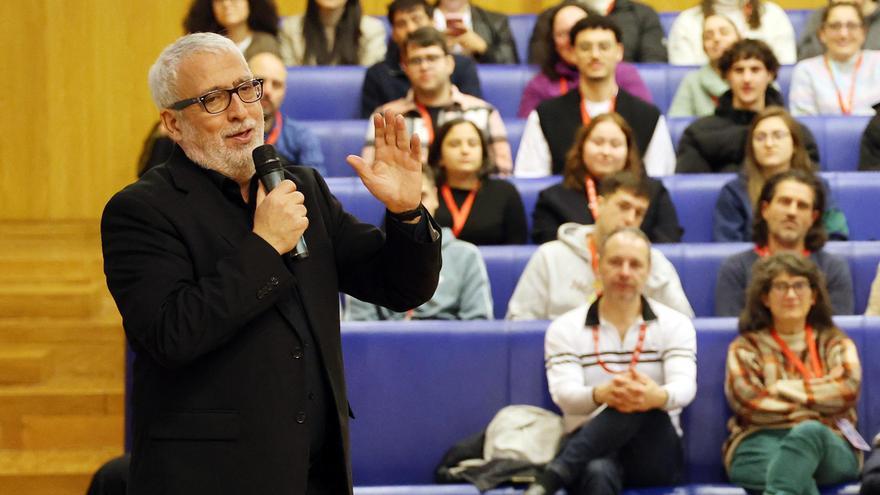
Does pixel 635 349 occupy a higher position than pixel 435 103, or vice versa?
pixel 435 103

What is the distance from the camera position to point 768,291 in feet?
6.02

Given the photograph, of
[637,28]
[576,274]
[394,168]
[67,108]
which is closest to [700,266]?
[576,274]

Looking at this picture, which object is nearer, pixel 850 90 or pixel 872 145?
pixel 872 145

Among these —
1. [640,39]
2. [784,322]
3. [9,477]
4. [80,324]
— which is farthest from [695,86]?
[9,477]

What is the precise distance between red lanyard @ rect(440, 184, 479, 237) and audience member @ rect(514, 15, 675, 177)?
27cm

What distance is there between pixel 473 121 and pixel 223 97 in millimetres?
1551

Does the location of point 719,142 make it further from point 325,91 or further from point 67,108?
point 67,108

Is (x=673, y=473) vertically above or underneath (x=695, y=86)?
underneath

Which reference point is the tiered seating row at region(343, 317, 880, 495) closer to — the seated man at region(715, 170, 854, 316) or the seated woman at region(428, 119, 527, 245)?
the seated man at region(715, 170, 854, 316)

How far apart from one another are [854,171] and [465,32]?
0.88 meters

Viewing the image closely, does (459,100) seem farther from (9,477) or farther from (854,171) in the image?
(9,477)

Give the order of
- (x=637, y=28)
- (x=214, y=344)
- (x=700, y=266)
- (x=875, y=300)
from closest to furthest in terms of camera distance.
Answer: (x=214, y=344) < (x=875, y=300) < (x=700, y=266) < (x=637, y=28)

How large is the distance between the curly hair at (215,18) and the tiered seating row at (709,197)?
0.59m

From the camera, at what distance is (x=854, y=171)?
2621mm
